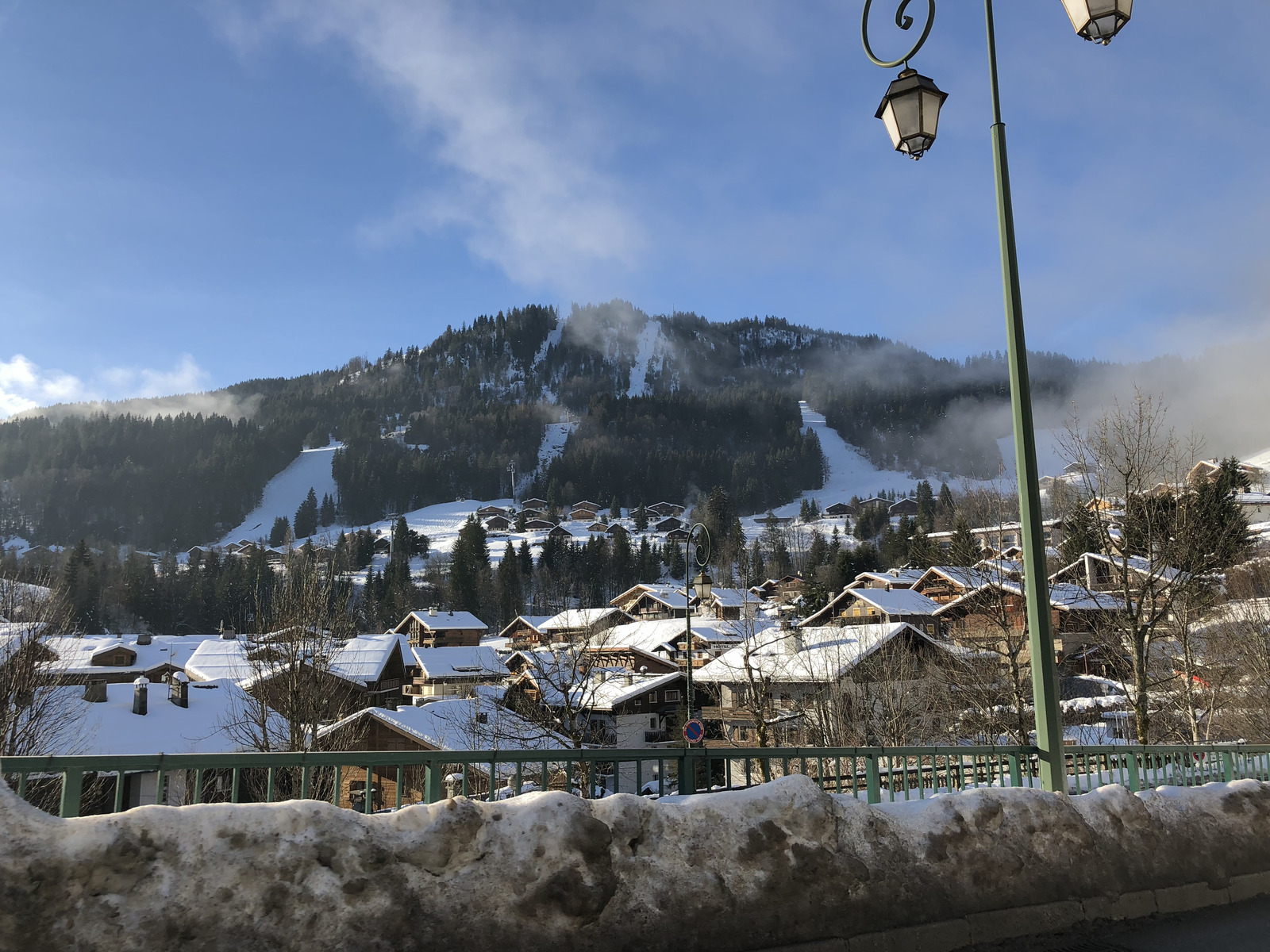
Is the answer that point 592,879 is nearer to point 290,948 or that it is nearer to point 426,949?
point 426,949

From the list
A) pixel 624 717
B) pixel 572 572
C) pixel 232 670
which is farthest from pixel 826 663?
pixel 572 572

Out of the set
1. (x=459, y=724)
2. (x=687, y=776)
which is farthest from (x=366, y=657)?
(x=687, y=776)

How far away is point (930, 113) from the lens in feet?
22.0

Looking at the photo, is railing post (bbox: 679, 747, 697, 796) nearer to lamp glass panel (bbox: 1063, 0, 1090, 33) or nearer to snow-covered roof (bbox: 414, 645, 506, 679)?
lamp glass panel (bbox: 1063, 0, 1090, 33)

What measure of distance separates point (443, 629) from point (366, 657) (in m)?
35.4

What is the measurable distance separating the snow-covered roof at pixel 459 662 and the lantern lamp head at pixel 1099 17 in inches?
2057

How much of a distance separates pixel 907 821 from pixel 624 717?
4127 centimetres

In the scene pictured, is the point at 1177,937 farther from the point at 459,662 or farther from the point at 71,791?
the point at 459,662

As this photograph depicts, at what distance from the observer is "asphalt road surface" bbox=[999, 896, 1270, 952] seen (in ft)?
16.6

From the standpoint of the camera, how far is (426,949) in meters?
3.64

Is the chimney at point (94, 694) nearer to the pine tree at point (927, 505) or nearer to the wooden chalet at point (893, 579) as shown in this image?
the wooden chalet at point (893, 579)

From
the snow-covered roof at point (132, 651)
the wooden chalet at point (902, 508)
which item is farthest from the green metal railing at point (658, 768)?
the wooden chalet at point (902, 508)

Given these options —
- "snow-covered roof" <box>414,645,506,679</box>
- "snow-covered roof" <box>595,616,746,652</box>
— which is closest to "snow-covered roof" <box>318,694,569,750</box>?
"snow-covered roof" <box>414,645,506,679</box>

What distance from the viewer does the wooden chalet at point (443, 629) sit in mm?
88000
